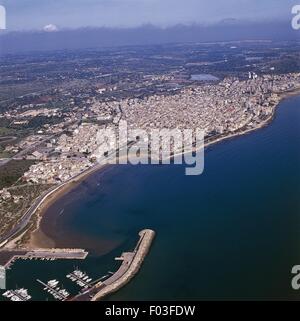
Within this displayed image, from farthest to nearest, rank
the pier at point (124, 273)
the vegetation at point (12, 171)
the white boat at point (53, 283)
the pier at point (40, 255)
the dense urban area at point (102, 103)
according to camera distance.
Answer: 1. the dense urban area at point (102, 103)
2. the vegetation at point (12, 171)
3. the pier at point (40, 255)
4. the white boat at point (53, 283)
5. the pier at point (124, 273)

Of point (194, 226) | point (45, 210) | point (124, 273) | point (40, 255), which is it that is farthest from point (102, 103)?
point (124, 273)

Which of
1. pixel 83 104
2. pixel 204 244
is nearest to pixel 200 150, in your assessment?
pixel 204 244

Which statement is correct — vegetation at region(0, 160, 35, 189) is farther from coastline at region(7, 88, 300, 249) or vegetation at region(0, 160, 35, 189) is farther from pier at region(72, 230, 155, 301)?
pier at region(72, 230, 155, 301)

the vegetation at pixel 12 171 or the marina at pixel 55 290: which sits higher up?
the vegetation at pixel 12 171

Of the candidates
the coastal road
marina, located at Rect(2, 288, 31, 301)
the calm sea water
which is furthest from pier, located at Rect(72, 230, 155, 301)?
the coastal road

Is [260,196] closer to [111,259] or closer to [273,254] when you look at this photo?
[273,254]

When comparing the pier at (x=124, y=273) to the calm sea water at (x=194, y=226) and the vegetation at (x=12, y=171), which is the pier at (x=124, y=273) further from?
the vegetation at (x=12, y=171)

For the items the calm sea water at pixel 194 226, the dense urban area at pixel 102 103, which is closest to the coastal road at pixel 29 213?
the dense urban area at pixel 102 103
